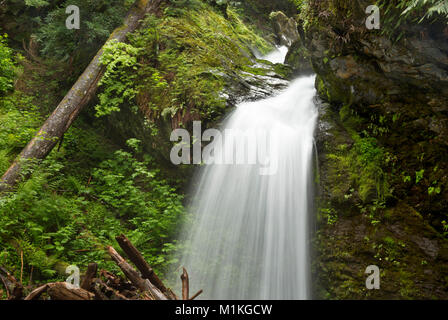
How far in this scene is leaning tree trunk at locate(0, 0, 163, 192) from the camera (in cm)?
525

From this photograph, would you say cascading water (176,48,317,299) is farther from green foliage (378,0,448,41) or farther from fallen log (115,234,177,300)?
green foliage (378,0,448,41)

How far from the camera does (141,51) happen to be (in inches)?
285

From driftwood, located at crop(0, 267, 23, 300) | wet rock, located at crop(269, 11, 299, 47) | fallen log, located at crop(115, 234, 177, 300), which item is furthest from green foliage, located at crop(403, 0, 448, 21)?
wet rock, located at crop(269, 11, 299, 47)

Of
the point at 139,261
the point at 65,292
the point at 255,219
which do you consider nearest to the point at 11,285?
the point at 65,292

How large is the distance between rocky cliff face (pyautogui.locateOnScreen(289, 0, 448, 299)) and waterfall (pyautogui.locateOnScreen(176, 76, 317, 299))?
438mm

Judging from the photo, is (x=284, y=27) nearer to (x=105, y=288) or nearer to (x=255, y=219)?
(x=255, y=219)

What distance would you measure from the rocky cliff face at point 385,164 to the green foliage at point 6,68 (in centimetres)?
805

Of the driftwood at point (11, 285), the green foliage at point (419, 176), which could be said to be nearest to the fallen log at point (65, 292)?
the driftwood at point (11, 285)

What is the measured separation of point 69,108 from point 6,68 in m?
3.25

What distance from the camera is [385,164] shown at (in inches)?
177

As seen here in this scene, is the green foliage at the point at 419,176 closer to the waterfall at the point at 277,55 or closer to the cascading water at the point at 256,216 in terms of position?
the cascading water at the point at 256,216

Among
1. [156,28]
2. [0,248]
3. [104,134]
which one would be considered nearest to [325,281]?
[0,248]

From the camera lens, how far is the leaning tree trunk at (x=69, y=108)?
5.25 m

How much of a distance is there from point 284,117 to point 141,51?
4.04 m
